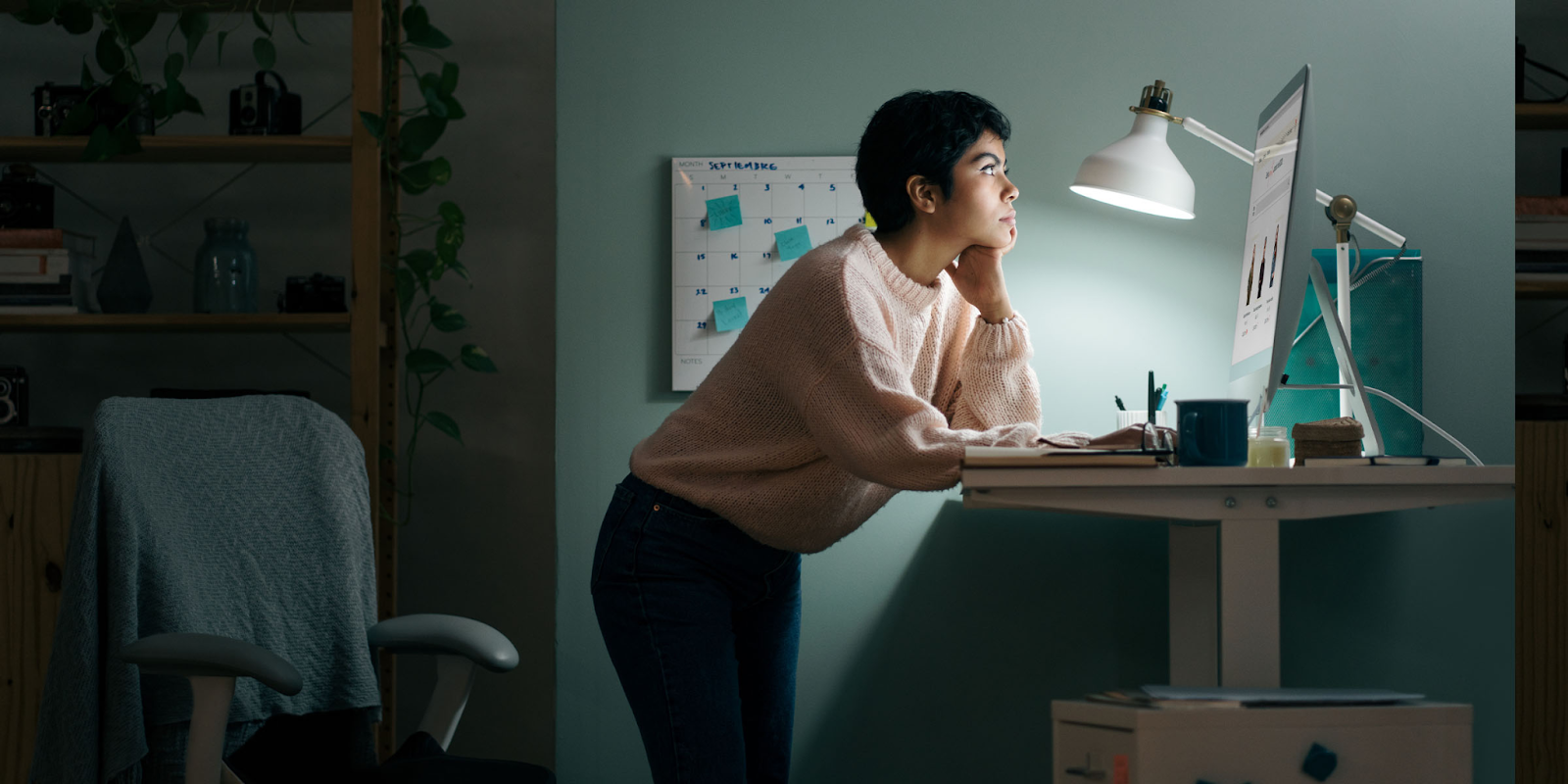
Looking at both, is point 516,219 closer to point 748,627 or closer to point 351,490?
point 351,490

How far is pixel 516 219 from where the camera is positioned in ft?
8.89

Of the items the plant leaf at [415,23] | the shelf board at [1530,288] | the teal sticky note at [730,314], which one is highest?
the plant leaf at [415,23]

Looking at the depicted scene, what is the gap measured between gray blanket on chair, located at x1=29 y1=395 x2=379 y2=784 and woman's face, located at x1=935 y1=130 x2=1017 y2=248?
91cm

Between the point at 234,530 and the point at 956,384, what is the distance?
1.03 metres

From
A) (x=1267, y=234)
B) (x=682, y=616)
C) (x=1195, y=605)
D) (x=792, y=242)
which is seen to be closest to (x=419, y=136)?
(x=792, y=242)

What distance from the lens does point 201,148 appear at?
2.31m

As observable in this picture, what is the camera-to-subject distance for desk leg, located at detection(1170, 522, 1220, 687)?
68.1 inches

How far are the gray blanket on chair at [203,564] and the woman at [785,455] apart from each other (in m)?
0.37

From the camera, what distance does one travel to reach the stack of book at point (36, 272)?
90.9 inches

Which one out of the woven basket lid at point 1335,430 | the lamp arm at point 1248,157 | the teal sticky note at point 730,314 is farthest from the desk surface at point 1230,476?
the teal sticky note at point 730,314

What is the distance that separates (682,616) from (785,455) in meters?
0.23

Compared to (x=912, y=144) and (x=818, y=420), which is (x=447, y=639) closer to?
(x=818, y=420)

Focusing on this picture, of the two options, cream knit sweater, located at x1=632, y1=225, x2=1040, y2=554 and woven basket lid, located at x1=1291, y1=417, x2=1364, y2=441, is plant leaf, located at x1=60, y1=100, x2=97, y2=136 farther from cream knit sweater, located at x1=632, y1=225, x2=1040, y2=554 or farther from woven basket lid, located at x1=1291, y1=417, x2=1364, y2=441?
woven basket lid, located at x1=1291, y1=417, x2=1364, y2=441

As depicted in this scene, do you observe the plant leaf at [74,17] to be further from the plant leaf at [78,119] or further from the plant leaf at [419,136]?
the plant leaf at [419,136]
